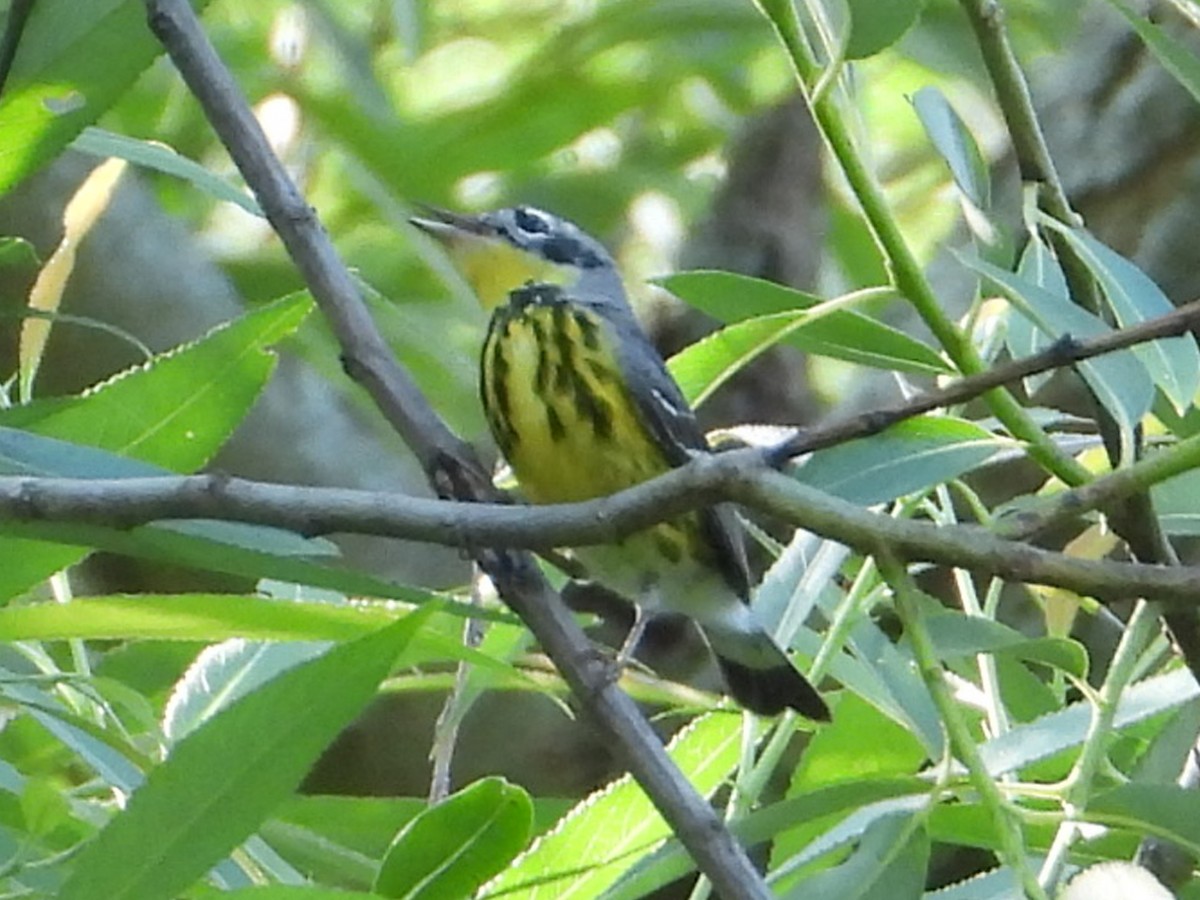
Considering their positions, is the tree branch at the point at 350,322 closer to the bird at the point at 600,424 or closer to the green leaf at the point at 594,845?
the green leaf at the point at 594,845

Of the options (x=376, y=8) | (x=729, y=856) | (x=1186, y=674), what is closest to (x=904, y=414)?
(x=729, y=856)

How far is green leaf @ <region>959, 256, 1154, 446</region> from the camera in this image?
940 mm

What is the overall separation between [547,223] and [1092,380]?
1.03 metres

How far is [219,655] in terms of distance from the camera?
1271mm

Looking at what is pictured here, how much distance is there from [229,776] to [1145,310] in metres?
0.49

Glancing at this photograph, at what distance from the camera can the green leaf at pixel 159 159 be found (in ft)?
3.99

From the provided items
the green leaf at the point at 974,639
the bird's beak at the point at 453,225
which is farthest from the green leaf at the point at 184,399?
the bird's beak at the point at 453,225

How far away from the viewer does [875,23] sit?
881 mm

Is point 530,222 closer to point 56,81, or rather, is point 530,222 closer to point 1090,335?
point 56,81

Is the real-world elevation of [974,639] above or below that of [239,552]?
below

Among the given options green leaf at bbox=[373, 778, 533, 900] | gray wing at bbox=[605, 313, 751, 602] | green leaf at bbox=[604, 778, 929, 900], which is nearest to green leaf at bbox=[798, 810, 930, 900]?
green leaf at bbox=[604, 778, 929, 900]

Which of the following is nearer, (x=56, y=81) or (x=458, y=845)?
(x=458, y=845)

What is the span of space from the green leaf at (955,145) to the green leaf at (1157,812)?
0.31 m

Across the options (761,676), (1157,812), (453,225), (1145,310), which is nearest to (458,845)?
(1157,812)
